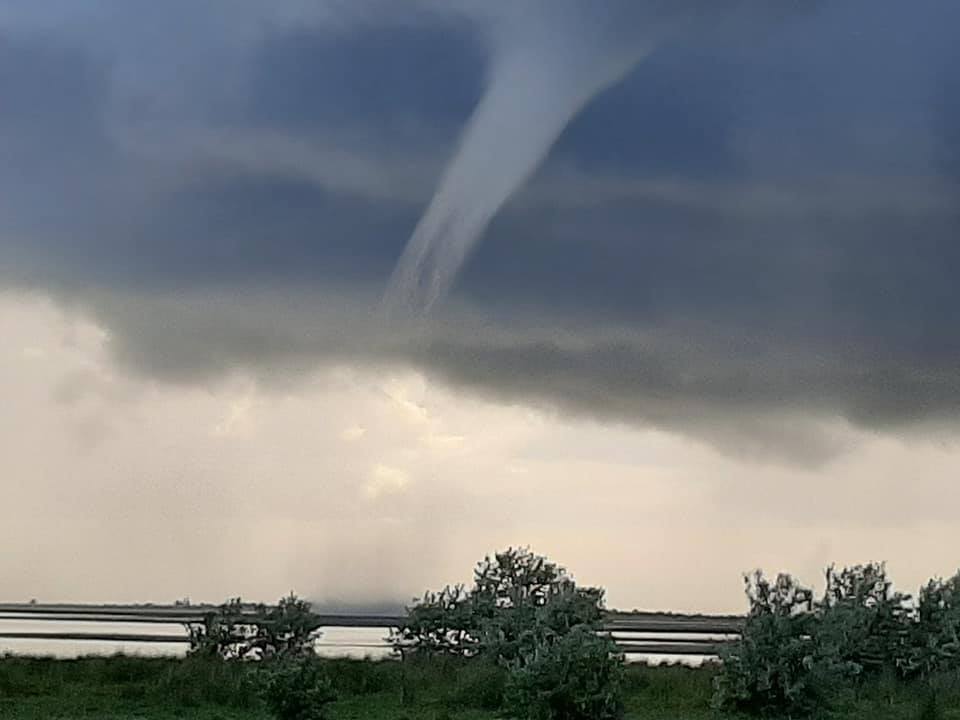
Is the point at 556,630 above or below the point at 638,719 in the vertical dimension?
above

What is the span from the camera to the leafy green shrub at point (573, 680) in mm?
25016

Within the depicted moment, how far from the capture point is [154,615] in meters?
106

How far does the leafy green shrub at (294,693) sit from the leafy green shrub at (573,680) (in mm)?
3691

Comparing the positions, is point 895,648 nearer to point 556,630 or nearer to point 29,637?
point 556,630

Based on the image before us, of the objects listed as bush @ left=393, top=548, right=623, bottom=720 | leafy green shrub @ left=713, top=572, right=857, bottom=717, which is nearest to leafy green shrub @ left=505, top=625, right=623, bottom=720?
bush @ left=393, top=548, right=623, bottom=720

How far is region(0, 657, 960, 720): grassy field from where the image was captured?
2903cm

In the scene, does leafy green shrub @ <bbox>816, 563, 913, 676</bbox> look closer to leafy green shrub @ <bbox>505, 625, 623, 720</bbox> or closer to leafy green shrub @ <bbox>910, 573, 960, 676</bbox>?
leafy green shrub @ <bbox>910, 573, 960, 676</bbox>

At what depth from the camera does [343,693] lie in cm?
3441

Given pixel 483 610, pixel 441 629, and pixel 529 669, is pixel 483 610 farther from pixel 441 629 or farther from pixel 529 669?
pixel 529 669

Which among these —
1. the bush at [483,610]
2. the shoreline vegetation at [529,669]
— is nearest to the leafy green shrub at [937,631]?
the shoreline vegetation at [529,669]

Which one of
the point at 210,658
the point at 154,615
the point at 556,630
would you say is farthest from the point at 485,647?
the point at 154,615

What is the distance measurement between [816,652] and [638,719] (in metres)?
3.94

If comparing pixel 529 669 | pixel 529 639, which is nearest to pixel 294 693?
pixel 529 669

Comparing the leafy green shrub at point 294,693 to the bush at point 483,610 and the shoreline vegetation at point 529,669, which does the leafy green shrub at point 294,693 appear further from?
the bush at point 483,610
